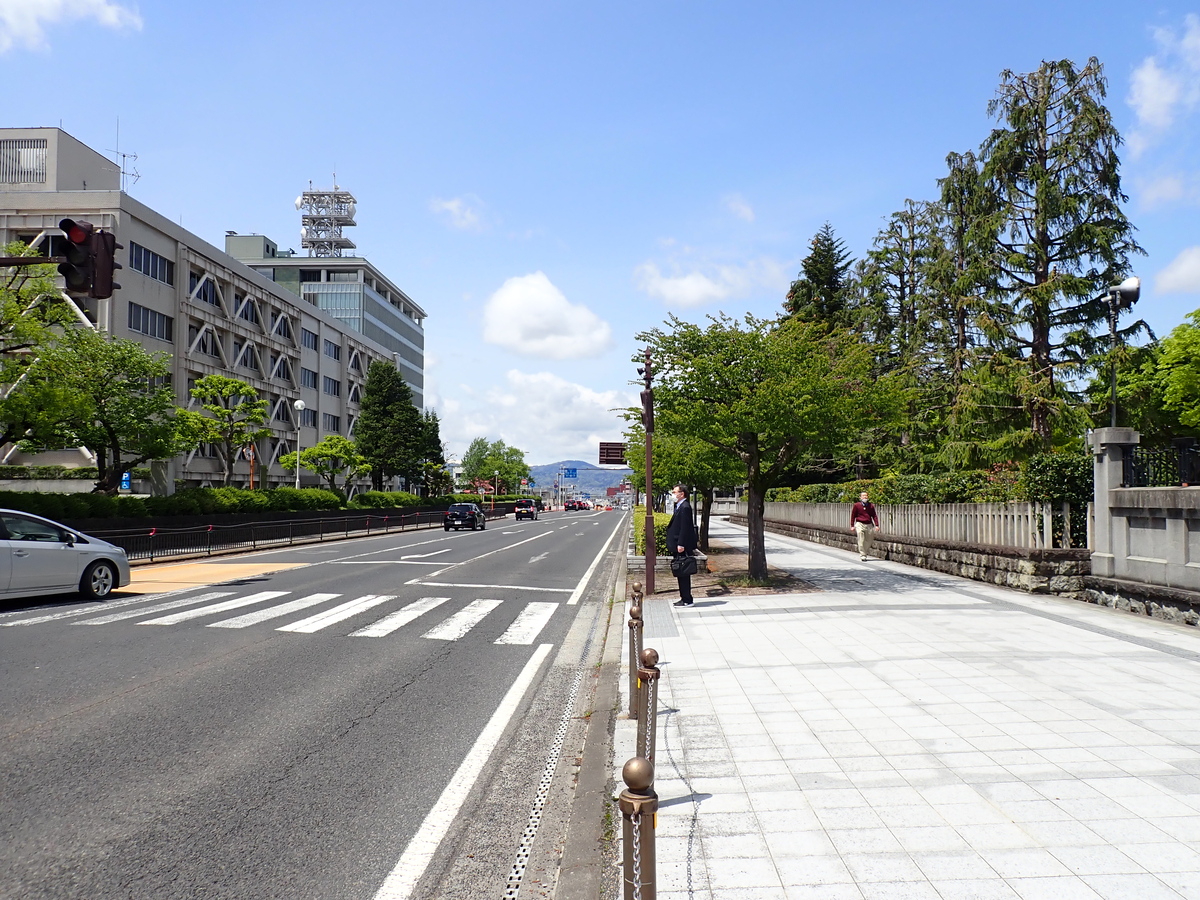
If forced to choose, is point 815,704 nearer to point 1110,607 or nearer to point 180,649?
point 180,649

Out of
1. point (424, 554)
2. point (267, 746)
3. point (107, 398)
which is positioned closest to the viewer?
point (267, 746)

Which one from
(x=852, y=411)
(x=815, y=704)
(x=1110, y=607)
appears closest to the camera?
(x=815, y=704)

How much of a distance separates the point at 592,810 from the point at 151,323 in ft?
154

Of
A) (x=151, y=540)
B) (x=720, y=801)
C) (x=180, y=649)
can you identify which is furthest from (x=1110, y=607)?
(x=151, y=540)

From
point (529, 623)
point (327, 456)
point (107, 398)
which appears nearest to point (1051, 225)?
point (529, 623)

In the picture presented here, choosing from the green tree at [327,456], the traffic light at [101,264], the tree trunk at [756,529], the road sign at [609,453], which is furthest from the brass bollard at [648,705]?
the green tree at [327,456]

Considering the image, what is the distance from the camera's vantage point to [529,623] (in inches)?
465

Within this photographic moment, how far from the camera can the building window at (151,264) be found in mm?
41312

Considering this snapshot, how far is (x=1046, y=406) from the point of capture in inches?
972

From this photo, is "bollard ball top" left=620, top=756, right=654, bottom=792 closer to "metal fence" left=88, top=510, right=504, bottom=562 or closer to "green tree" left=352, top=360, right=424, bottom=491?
"metal fence" left=88, top=510, right=504, bottom=562

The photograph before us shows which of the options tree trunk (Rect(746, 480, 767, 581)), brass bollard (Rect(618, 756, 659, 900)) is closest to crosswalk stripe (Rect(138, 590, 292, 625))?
tree trunk (Rect(746, 480, 767, 581))

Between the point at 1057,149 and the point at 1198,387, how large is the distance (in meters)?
16.7

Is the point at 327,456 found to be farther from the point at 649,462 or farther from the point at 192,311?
the point at 649,462

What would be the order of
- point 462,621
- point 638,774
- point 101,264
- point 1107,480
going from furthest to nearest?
point 1107,480 < point 462,621 < point 101,264 < point 638,774
